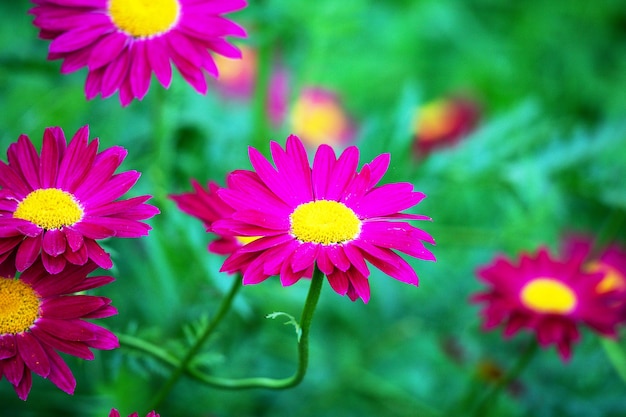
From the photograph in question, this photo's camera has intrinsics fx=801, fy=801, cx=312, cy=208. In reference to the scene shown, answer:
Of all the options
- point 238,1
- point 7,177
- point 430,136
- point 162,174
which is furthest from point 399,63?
point 7,177

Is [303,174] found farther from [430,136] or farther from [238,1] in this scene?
[430,136]

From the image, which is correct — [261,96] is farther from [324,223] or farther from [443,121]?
[443,121]

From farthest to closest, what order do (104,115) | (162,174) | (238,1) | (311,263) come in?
(104,115) < (162,174) < (238,1) < (311,263)

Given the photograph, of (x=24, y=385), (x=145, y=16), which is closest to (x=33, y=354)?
(x=24, y=385)

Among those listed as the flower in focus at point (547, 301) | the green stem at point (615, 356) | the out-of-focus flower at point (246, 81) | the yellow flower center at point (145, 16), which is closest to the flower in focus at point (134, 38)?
the yellow flower center at point (145, 16)

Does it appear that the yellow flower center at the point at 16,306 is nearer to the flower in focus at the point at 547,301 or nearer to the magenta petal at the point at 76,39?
the magenta petal at the point at 76,39

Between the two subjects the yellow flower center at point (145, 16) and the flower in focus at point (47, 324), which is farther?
the yellow flower center at point (145, 16)

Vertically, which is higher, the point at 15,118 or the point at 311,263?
the point at 15,118
